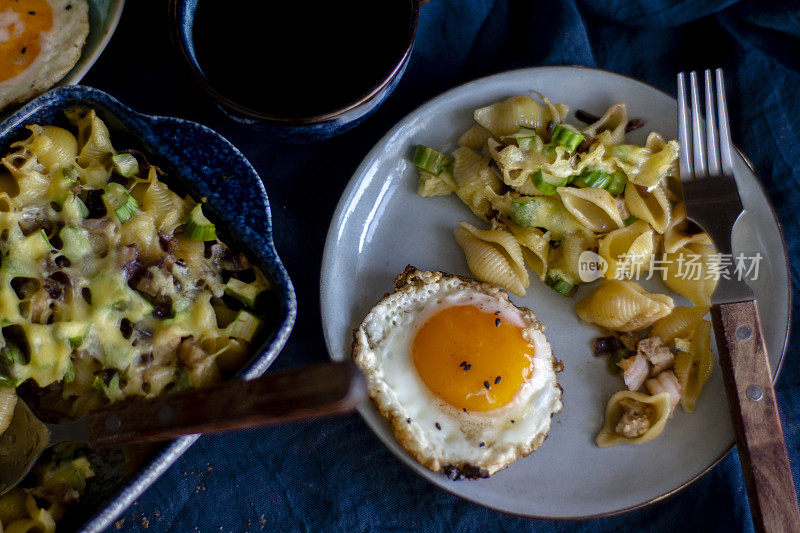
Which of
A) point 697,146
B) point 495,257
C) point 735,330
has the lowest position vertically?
point 735,330

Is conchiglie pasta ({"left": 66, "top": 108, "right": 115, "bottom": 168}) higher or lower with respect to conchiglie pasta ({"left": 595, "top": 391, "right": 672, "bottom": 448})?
higher

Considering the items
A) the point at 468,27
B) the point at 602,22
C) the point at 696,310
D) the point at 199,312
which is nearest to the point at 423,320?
the point at 199,312

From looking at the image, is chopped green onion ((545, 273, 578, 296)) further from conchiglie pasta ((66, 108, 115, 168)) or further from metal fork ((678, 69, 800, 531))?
conchiglie pasta ((66, 108, 115, 168))

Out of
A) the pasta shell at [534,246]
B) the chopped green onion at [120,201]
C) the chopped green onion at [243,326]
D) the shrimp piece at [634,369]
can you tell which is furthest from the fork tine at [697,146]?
the chopped green onion at [120,201]

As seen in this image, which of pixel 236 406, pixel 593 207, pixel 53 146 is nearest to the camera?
pixel 236 406

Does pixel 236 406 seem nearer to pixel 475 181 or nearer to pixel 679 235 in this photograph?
pixel 475 181

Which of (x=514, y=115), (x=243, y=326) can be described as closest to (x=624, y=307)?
(x=514, y=115)

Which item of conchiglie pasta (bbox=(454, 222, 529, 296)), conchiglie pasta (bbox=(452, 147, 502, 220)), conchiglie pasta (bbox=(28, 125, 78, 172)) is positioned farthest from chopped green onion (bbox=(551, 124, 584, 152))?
conchiglie pasta (bbox=(28, 125, 78, 172))
